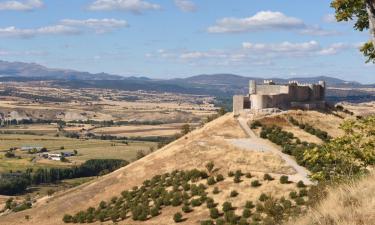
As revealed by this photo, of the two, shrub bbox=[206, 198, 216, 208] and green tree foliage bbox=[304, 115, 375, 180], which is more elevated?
green tree foliage bbox=[304, 115, 375, 180]

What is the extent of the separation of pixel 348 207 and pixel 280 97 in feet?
212

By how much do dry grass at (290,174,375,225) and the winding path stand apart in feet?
124

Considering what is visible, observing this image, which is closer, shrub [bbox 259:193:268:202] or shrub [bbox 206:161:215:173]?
shrub [bbox 259:193:268:202]

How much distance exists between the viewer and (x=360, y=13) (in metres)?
22.2

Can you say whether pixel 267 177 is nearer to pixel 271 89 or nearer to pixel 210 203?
pixel 210 203

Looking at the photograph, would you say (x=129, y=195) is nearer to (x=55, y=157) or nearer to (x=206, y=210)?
(x=206, y=210)

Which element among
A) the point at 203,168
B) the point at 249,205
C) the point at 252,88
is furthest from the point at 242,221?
the point at 252,88

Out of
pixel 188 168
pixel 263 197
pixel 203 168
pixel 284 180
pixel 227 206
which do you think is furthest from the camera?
pixel 188 168

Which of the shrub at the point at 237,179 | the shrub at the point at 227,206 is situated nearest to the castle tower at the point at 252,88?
the shrub at the point at 237,179

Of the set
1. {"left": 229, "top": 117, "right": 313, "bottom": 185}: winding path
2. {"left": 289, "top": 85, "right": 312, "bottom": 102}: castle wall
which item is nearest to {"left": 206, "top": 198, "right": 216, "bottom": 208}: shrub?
{"left": 229, "top": 117, "right": 313, "bottom": 185}: winding path

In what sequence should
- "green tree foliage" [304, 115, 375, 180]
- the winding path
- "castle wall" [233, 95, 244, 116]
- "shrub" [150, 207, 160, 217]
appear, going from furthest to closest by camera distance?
"castle wall" [233, 95, 244, 116]
the winding path
"shrub" [150, 207, 160, 217]
"green tree foliage" [304, 115, 375, 180]

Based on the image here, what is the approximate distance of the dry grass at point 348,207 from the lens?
1386cm

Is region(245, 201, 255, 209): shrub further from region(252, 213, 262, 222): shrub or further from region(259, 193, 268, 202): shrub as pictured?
region(252, 213, 262, 222): shrub

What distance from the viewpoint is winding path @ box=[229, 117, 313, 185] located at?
182 feet
